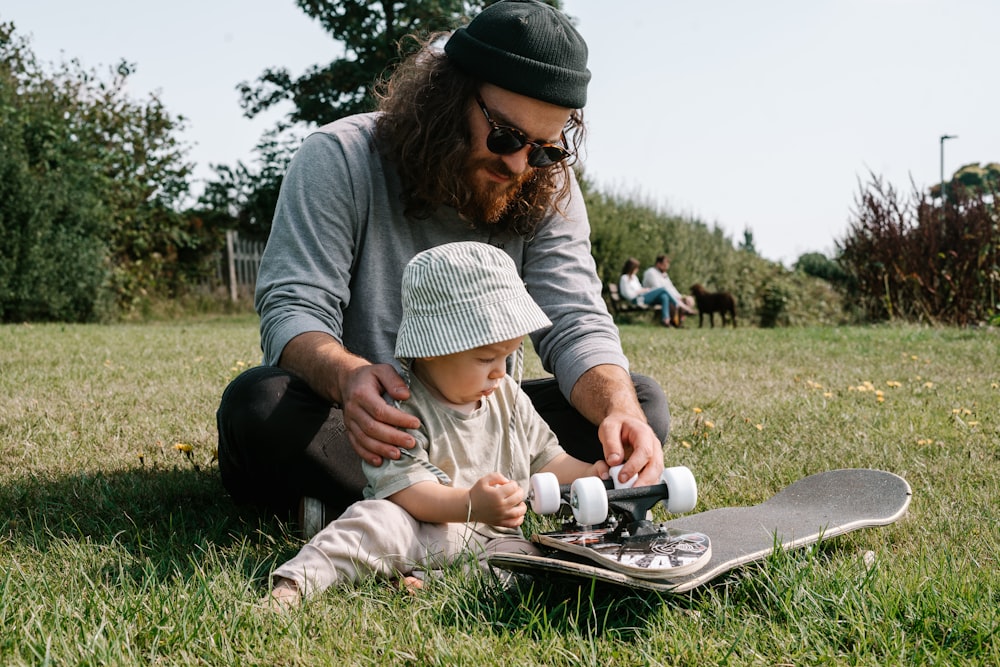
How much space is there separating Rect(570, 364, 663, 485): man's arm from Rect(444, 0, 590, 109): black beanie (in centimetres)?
75

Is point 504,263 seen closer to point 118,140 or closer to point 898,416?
point 898,416

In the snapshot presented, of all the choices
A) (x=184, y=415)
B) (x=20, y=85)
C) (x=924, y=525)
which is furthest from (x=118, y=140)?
(x=924, y=525)

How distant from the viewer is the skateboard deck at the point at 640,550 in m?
1.68

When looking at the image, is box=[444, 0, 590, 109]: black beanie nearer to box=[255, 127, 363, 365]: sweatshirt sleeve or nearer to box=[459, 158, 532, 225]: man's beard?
box=[459, 158, 532, 225]: man's beard

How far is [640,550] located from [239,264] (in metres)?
18.2

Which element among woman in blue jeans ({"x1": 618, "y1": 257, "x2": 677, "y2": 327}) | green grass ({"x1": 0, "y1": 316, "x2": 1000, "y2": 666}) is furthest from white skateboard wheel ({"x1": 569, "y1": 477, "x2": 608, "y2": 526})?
woman in blue jeans ({"x1": 618, "y1": 257, "x2": 677, "y2": 327})

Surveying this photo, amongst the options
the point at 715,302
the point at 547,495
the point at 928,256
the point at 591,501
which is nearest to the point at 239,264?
the point at 715,302

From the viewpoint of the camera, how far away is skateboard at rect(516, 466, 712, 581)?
170cm

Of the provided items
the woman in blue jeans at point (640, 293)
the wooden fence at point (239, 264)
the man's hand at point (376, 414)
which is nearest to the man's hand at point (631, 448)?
the man's hand at point (376, 414)

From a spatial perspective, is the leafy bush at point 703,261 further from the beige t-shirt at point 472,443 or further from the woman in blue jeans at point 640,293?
the beige t-shirt at point 472,443

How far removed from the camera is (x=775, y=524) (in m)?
2.17

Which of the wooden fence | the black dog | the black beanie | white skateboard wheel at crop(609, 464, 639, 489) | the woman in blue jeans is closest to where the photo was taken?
white skateboard wheel at crop(609, 464, 639, 489)

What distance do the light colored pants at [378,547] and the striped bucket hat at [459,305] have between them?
374mm

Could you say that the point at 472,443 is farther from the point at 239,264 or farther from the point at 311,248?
the point at 239,264
